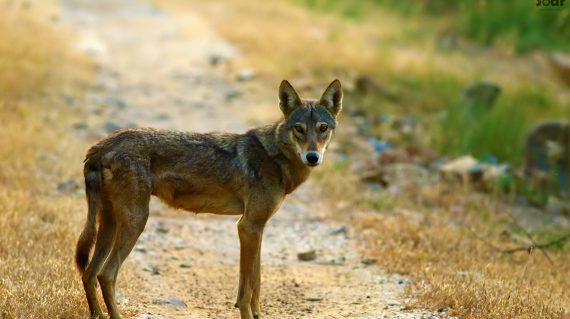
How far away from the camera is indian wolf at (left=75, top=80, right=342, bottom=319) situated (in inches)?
273

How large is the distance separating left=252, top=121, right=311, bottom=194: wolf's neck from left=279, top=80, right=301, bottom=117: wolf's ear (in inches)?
7.3

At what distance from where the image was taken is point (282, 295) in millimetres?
8430

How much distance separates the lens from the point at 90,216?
22.7 feet

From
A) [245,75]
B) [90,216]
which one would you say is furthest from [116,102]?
[90,216]

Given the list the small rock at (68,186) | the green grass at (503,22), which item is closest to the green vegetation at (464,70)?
the green grass at (503,22)

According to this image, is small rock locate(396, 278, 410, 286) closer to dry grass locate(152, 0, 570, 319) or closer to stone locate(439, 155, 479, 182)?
dry grass locate(152, 0, 570, 319)

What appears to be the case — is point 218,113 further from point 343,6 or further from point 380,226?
point 343,6

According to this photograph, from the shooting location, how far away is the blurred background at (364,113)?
8.91 meters

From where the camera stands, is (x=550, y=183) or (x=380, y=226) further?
(x=550, y=183)

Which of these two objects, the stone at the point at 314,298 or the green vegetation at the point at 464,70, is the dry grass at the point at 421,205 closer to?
the green vegetation at the point at 464,70

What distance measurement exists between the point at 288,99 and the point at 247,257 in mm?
1541

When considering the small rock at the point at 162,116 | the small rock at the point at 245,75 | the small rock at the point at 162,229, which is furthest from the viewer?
the small rock at the point at 245,75

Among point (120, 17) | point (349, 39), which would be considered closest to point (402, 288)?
point (349, 39)

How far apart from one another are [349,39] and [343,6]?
17.6 ft
